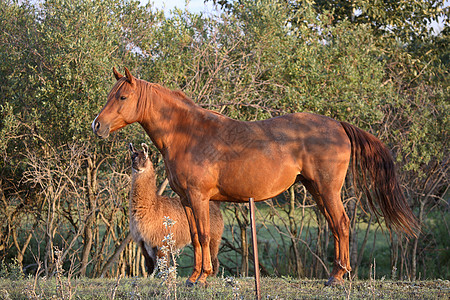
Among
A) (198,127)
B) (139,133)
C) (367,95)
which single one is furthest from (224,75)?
(198,127)

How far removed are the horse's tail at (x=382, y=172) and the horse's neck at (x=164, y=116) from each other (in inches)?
71.6

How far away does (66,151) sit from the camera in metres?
9.40

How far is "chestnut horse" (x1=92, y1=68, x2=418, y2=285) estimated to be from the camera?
5.36 metres

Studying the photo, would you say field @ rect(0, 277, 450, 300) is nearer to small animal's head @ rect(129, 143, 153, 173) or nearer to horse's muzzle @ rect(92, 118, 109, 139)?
horse's muzzle @ rect(92, 118, 109, 139)

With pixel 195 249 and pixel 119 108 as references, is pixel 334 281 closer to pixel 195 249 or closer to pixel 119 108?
pixel 195 249

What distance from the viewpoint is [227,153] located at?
5.48m

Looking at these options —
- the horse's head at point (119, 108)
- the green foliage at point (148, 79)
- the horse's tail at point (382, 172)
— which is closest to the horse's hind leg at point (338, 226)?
the horse's tail at point (382, 172)

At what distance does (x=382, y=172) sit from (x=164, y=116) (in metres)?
2.58

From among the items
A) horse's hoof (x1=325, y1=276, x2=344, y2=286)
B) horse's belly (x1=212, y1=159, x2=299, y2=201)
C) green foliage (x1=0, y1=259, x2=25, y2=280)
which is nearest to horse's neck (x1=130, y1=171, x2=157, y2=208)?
green foliage (x1=0, y1=259, x2=25, y2=280)

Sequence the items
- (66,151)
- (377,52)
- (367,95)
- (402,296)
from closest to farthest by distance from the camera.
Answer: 1. (402,296)
2. (66,151)
3. (367,95)
4. (377,52)

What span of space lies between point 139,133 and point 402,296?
19.1 feet

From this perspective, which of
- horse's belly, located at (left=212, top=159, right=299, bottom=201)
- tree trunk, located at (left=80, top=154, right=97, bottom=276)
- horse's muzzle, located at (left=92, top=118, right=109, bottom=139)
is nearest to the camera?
horse's muzzle, located at (left=92, top=118, right=109, bottom=139)

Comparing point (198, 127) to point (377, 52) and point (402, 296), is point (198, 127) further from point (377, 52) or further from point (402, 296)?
point (377, 52)

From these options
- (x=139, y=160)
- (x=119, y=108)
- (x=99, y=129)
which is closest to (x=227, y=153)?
(x=119, y=108)
